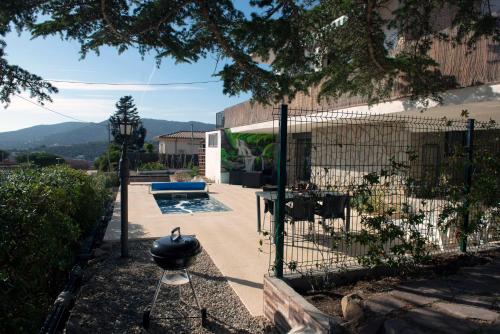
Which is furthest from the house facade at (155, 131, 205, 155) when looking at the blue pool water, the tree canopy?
the tree canopy

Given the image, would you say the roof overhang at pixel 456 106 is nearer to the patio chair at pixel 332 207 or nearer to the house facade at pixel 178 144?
the patio chair at pixel 332 207

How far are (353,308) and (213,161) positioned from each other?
62.4 feet

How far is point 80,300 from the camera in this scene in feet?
14.3

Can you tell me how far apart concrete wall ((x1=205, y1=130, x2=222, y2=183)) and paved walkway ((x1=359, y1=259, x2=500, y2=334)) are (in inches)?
664

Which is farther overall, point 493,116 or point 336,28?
point 493,116

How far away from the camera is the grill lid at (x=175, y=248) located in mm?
3632

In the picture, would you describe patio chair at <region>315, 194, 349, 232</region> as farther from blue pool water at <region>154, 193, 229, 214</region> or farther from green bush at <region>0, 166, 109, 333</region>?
blue pool water at <region>154, 193, 229, 214</region>

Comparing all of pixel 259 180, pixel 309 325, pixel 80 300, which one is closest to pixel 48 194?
pixel 80 300

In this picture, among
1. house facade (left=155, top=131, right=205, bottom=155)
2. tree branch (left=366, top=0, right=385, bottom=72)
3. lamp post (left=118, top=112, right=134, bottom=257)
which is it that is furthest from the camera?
house facade (left=155, top=131, right=205, bottom=155)

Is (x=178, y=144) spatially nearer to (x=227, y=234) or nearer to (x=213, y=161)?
(x=213, y=161)

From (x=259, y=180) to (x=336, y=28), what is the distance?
12219 millimetres

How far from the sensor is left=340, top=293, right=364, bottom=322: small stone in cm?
331

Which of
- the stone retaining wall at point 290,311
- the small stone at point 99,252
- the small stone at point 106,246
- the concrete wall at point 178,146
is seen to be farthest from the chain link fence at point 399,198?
the concrete wall at point 178,146

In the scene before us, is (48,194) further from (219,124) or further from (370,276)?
(219,124)
